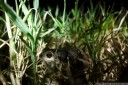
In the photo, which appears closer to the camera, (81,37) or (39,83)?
(39,83)

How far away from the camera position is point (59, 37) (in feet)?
4.78

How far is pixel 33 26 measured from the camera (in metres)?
1.12

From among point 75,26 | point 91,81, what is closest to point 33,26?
point 91,81

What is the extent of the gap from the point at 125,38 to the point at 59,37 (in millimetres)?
332

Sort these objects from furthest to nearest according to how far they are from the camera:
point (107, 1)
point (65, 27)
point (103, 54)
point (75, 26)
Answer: point (107, 1) → point (75, 26) → point (65, 27) → point (103, 54)

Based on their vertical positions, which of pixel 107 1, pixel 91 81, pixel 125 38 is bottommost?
pixel 91 81

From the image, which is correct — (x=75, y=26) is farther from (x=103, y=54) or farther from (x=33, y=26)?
(x=33, y=26)

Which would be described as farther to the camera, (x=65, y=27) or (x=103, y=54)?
(x=65, y=27)

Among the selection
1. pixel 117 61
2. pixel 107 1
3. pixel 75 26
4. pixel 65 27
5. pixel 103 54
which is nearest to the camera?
pixel 117 61

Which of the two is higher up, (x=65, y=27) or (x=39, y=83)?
(x=65, y=27)

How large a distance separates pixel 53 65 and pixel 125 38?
59 cm

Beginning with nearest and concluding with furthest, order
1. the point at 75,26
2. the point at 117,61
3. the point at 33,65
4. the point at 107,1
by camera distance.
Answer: the point at 33,65
the point at 117,61
the point at 75,26
the point at 107,1

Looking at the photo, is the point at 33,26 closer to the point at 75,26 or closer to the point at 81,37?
the point at 81,37

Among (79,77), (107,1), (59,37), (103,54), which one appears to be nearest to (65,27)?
(59,37)
